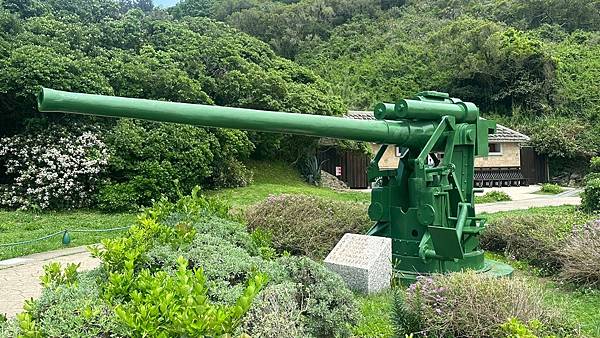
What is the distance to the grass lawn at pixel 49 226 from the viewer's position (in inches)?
433

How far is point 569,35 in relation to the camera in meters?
44.2

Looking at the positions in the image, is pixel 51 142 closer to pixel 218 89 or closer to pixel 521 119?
pixel 218 89

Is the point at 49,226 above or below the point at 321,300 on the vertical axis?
→ below

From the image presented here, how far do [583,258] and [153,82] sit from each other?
16069 mm

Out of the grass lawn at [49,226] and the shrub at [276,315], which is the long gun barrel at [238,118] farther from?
the grass lawn at [49,226]

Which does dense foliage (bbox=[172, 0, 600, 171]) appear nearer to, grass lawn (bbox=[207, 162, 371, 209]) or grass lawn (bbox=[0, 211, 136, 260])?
grass lawn (bbox=[207, 162, 371, 209])

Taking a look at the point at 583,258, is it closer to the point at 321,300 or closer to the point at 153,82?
the point at 321,300

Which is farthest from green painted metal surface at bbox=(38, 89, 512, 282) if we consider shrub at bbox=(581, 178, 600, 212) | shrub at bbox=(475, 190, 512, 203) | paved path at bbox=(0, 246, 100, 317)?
shrub at bbox=(475, 190, 512, 203)

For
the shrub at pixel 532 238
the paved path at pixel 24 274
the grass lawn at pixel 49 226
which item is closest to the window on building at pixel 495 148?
the grass lawn at pixel 49 226

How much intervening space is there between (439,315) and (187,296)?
2508 millimetres

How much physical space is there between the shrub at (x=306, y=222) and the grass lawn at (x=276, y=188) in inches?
306

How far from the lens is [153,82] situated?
2041 cm

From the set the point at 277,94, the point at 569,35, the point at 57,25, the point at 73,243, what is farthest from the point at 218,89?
the point at 569,35

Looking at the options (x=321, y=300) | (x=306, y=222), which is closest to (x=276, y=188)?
(x=306, y=222)
